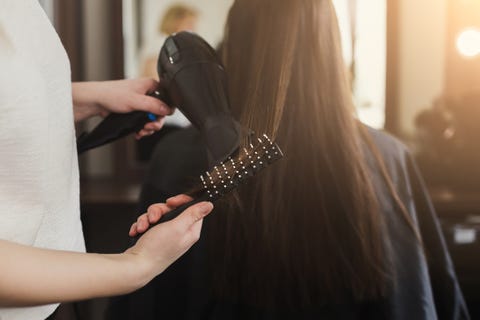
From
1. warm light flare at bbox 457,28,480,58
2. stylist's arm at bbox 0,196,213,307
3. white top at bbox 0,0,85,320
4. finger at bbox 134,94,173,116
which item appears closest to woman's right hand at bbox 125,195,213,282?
stylist's arm at bbox 0,196,213,307

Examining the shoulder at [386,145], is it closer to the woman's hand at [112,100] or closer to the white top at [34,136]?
the woman's hand at [112,100]

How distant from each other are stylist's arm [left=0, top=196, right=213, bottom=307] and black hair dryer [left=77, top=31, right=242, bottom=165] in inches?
6.6

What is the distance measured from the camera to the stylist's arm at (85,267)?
437 mm

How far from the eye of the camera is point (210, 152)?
70 cm

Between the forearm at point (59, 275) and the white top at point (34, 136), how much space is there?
3.3 inches

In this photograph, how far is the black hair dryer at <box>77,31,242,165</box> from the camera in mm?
675

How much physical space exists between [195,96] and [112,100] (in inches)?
4.0

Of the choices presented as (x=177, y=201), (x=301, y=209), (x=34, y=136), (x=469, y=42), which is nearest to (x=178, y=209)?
(x=177, y=201)

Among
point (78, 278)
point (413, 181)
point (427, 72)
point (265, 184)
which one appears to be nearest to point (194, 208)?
point (78, 278)

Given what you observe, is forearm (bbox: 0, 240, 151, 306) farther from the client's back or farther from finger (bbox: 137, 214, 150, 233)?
the client's back

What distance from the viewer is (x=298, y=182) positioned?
0.82 metres

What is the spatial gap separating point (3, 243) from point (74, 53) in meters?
0.53

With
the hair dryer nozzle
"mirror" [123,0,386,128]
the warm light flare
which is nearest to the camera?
the hair dryer nozzle

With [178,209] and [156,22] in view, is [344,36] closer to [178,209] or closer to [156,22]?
[156,22]
